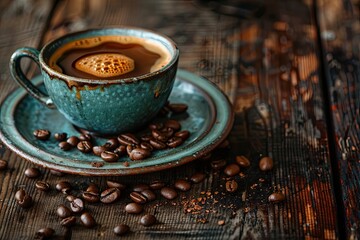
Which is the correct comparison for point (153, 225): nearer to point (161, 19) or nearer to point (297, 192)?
point (297, 192)

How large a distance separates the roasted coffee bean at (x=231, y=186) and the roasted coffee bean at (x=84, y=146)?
34 cm

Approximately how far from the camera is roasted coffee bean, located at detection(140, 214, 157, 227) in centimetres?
121

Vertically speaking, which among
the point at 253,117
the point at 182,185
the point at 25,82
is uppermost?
the point at 25,82

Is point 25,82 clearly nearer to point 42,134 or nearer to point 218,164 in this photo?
point 42,134

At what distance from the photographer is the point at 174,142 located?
1.41 metres

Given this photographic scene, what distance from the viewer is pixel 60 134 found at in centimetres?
146

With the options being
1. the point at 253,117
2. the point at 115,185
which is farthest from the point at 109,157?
the point at 253,117

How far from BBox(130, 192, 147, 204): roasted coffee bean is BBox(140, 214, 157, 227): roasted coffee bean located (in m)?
0.06

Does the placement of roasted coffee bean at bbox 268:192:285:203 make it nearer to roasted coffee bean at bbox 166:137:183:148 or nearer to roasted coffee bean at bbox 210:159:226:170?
roasted coffee bean at bbox 210:159:226:170

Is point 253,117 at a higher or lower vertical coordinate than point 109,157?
lower

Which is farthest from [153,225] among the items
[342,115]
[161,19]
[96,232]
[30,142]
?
[161,19]

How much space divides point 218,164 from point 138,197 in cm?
23

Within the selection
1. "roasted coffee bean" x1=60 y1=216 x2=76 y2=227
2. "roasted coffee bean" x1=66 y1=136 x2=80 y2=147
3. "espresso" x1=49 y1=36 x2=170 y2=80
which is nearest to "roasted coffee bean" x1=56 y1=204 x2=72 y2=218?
"roasted coffee bean" x1=60 y1=216 x2=76 y2=227

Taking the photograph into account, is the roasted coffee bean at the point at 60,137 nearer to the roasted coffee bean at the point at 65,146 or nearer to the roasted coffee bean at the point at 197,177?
the roasted coffee bean at the point at 65,146
